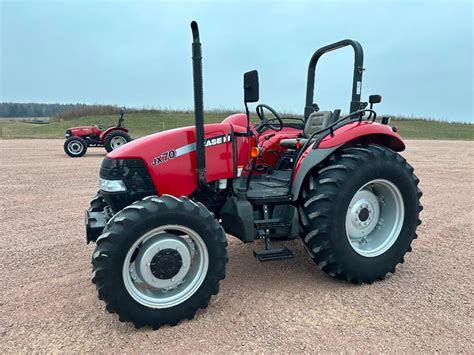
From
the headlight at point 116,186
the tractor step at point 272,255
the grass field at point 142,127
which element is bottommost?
the grass field at point 142,127

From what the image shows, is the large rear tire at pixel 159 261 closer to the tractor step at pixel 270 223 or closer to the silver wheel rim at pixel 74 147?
the tractor step at pixel 270 223

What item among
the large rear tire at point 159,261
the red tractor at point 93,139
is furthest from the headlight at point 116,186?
the red tractor at point 93,139

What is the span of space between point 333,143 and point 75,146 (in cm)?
1224

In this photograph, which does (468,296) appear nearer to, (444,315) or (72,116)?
(444,315)

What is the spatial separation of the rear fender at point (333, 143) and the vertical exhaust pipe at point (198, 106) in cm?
82

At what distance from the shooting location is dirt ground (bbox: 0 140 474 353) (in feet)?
8.31

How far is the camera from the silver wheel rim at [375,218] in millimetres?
3500

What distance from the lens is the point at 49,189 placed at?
24.5 feet

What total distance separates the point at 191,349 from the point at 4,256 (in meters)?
2.66

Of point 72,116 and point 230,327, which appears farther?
point 72,116

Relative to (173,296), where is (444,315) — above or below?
below

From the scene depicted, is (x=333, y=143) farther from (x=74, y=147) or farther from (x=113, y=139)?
(x=74, y=147)

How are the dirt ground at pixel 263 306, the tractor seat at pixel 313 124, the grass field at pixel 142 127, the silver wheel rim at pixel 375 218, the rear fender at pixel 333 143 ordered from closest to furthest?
the dirt ground at pixel 263 306, the rear fender at pixel 333 143, the silver wheel rim at pixel 375 218, the tractor seat at pixel 313 124, the grass field at pixel 142 127

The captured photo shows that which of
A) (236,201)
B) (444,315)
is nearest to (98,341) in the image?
(236,201)
